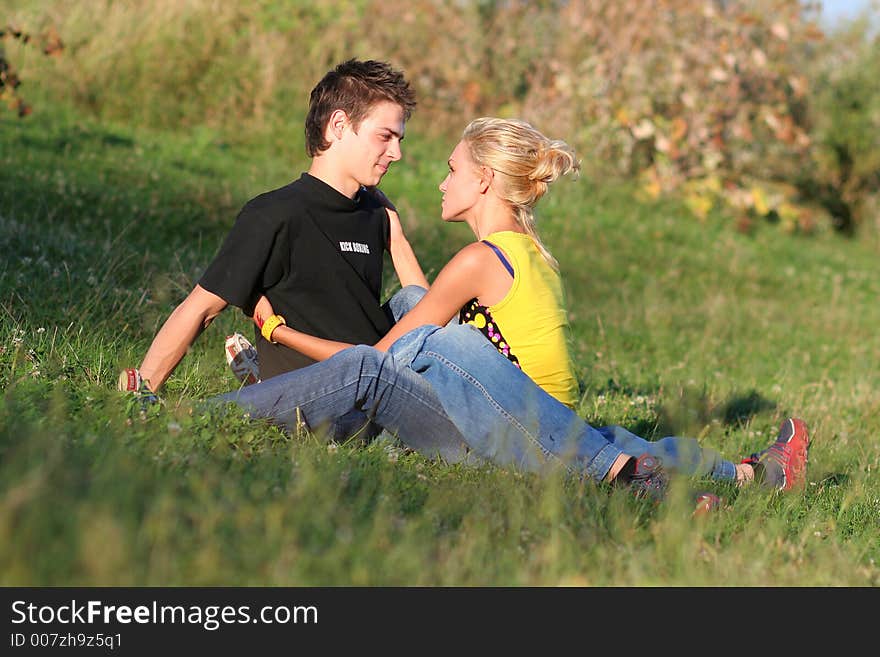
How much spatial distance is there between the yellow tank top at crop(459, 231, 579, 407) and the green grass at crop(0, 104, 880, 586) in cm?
49

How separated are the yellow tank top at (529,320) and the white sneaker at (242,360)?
103 cm

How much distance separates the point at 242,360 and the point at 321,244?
65cm

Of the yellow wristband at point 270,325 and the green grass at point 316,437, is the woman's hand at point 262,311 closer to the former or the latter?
the yellow wristband at point 270,325

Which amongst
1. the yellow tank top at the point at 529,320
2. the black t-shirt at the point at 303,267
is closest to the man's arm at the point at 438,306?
the yellow tank top at the point at 529,320

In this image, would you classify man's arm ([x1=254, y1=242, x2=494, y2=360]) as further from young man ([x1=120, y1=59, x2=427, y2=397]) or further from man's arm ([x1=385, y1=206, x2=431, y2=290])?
man's arm ([x1=385, y1=206, x2=431, y2=290])

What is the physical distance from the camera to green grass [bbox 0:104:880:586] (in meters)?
2.79

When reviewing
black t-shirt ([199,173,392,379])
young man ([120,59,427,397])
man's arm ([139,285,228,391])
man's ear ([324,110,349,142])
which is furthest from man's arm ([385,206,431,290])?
man's arm ([139,285,228,391])

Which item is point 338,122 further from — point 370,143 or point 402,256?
point 402,256

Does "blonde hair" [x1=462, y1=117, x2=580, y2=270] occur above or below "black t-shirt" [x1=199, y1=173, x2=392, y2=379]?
above

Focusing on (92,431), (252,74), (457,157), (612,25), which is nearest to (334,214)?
(457,157)

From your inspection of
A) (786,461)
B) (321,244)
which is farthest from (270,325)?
(786,461)

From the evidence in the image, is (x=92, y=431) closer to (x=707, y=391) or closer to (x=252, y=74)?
(x=707, y=391)

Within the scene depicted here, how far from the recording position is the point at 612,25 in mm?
13523

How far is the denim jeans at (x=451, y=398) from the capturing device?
4.04 metres
